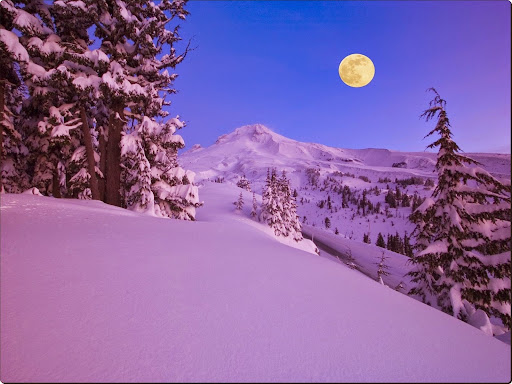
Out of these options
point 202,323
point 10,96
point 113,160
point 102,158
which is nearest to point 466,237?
point 202,323

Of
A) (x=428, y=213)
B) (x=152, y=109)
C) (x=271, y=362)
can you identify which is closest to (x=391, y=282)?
(x=428, y=213)

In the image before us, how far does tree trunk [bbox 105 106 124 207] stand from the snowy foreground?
699 centimetres

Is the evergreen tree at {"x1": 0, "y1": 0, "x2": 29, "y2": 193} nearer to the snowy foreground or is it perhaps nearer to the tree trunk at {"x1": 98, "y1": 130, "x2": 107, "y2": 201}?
the tree trunk at {"x1": 98, "y1": 130, "x2": 107, "y2": 201}

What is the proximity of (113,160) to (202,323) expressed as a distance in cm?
1199

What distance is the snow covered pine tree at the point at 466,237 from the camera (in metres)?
9.02

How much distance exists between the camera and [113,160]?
41.8 ft

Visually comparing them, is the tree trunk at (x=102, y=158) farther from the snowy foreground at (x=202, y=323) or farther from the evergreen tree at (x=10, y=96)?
the snowy foreground at (x=202, y=323)

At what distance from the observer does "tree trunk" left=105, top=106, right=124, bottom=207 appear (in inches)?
497

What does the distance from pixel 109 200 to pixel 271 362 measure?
41.7 ft

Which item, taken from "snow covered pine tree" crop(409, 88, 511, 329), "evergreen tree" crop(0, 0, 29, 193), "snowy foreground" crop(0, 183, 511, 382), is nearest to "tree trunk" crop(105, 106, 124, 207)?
"evergreen tree" crop(0, 0, 29, 193)

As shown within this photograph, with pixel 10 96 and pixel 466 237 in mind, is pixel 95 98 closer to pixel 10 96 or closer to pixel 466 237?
pixel 10 96

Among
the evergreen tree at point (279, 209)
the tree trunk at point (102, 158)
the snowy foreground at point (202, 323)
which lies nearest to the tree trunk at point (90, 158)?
the tree trunk at point (102, 158)

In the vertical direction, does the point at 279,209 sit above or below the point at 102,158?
below

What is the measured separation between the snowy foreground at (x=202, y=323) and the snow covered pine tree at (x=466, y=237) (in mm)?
6226
